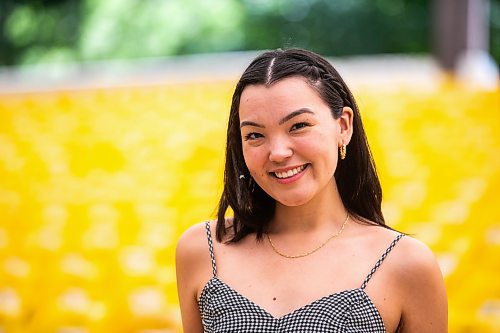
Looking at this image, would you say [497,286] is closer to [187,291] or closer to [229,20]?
[187,291]

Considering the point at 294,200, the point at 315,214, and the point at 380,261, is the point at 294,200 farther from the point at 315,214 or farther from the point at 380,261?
the point at 380,261

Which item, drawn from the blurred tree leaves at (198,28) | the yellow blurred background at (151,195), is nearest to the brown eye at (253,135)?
the yellow blurred background at (151,195)

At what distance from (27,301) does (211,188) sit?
2.30m

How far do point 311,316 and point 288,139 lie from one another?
373 mm

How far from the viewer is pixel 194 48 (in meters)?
22.8

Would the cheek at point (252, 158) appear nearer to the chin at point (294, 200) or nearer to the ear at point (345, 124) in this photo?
the chin at point (294, 200)

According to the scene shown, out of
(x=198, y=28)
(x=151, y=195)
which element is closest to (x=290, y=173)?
(x=151, y=195)

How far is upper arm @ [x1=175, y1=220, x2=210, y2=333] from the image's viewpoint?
2.10 m

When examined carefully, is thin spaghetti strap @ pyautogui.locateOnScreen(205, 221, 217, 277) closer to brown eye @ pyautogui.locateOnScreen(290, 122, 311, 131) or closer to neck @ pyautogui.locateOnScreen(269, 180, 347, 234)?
neck @ pyautogui.locateOnScreen(269, 180, 347, 234)

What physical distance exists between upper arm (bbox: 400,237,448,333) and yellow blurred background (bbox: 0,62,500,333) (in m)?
0.76

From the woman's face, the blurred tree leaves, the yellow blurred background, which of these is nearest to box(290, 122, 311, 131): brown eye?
the woman's face

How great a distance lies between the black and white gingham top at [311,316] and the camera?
6.12ft

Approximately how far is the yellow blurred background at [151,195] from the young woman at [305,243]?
0.51 metres

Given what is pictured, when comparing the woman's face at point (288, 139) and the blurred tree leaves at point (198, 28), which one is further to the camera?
the blurred tree leaves at point (198, 28)
